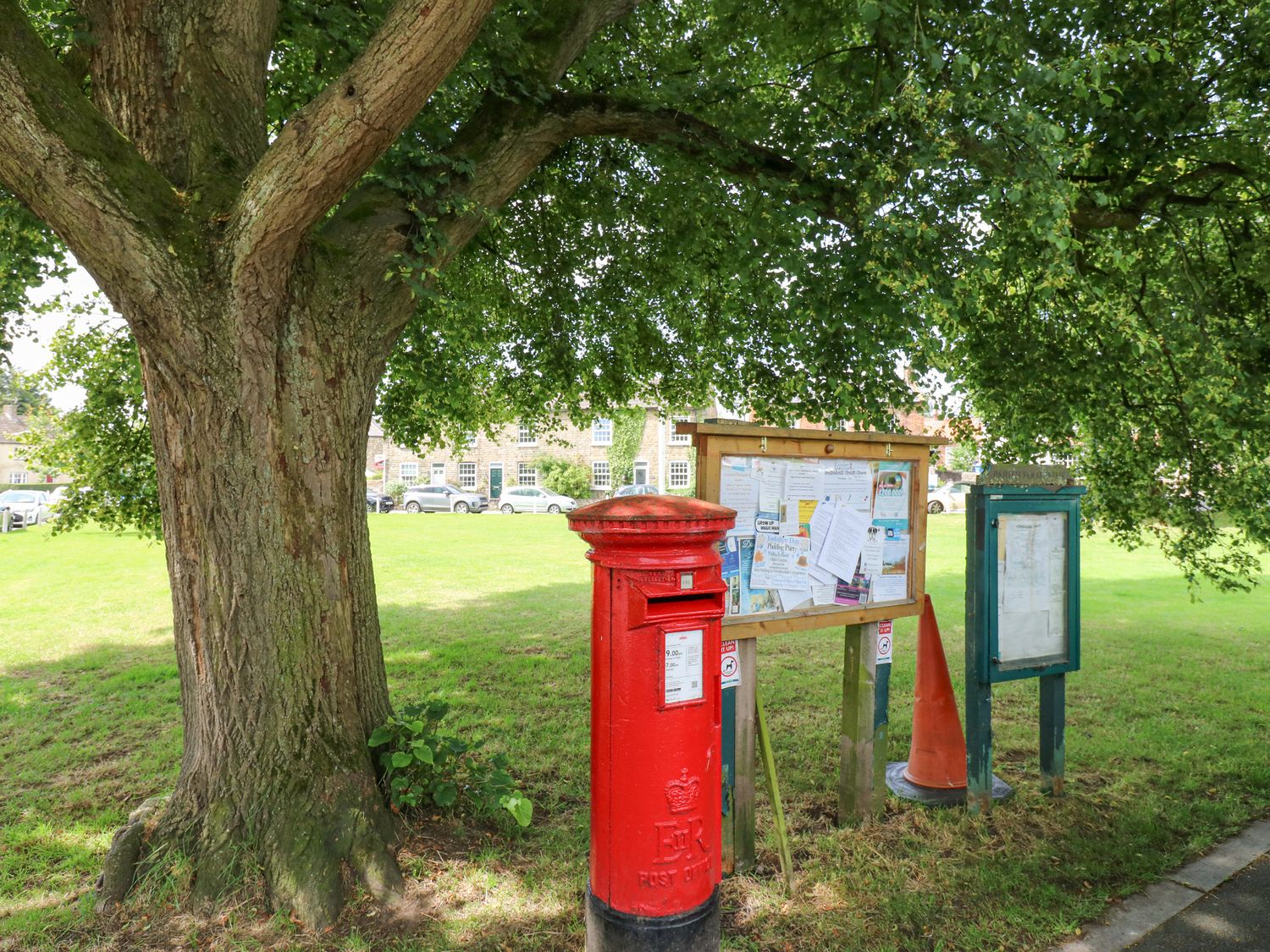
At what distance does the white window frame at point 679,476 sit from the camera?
37.8m

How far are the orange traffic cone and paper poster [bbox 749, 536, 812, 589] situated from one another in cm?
101

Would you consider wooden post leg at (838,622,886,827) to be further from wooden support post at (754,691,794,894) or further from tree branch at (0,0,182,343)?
tree branch at (0,0,182,343)

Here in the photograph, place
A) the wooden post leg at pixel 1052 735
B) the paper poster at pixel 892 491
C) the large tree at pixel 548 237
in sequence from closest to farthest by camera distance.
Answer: the large tree at pixel 548 237 < the paper poster at pixel 892 491 < the wooden post leg at pixel 1052 735

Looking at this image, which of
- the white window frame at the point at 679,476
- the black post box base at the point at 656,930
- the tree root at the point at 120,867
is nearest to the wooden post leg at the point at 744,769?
the black post box base at the point at 656,930

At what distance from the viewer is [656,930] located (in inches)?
107

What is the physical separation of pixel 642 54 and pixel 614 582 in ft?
18.1

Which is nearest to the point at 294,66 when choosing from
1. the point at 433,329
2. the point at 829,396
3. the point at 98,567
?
the point at 433,329

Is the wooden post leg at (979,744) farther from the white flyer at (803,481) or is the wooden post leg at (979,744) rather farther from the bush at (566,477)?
the bush at (566,477)

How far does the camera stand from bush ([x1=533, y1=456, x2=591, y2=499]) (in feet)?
124

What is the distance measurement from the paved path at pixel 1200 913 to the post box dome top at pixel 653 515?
2.22 meters

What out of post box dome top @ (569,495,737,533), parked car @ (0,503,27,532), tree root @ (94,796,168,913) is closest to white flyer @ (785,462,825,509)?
post box dome top @ (569,495,737,533)

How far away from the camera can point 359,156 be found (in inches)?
118

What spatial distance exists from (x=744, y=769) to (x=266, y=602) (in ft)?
7.60

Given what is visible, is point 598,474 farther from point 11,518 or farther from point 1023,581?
point 1023,581
